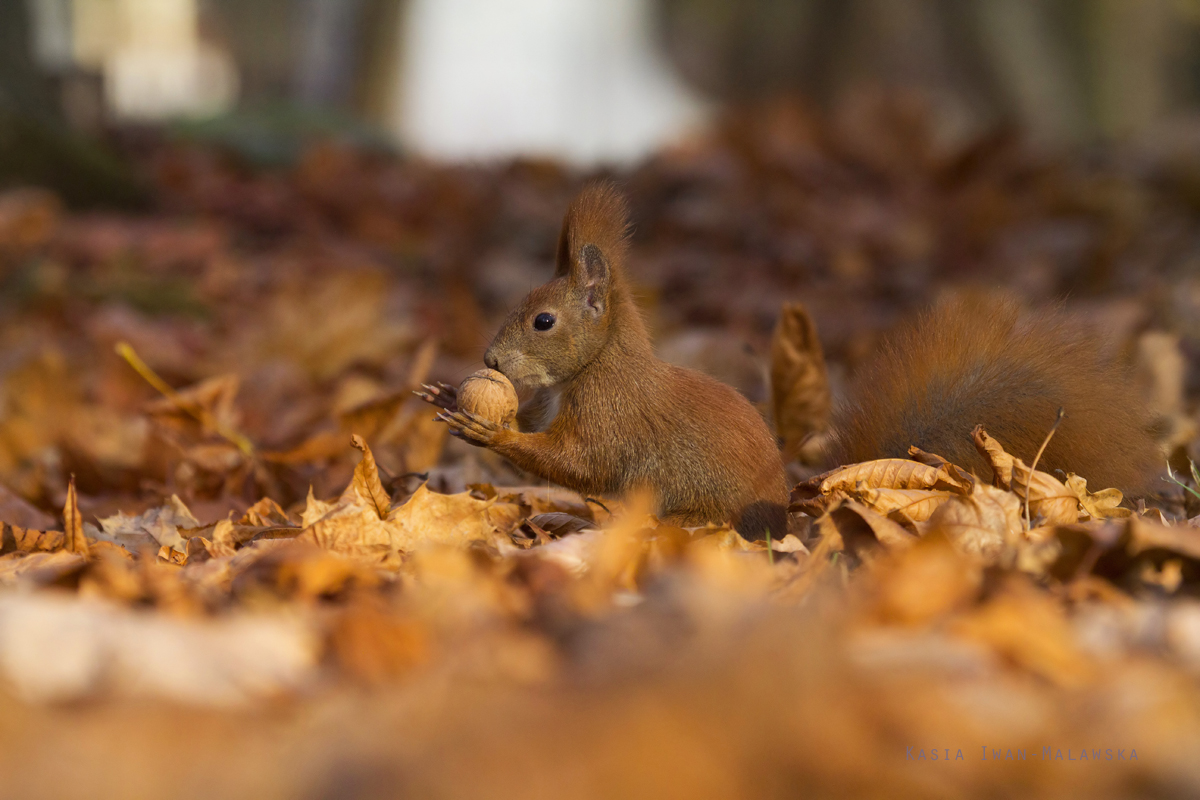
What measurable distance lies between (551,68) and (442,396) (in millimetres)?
15132

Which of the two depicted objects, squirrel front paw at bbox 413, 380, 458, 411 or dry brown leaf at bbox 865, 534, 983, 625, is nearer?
dry brown leaf at bbox 865, 534, 983, 625

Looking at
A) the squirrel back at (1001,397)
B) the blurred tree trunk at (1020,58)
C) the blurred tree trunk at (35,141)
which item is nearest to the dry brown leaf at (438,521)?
the squirrel back at (1001,397)

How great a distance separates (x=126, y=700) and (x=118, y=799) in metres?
0.16

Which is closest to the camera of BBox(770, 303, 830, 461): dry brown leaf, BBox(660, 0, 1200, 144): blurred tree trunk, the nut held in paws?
the nut held in paws

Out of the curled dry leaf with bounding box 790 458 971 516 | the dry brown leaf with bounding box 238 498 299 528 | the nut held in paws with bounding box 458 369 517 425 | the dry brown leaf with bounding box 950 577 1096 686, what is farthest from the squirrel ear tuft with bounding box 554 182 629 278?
the dry brown leaf with bounding box 950 577 1096 686

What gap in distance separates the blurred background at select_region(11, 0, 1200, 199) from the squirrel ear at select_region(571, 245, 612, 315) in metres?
4.87

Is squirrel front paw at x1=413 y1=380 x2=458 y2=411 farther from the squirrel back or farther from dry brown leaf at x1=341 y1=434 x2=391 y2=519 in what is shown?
the squirrel back

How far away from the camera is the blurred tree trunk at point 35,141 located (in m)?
6.01

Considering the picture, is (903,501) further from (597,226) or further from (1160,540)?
(597,226)

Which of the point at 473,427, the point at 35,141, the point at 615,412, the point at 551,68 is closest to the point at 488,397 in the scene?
the point at 473,427

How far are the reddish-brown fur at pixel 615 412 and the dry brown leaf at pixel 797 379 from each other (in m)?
0.63

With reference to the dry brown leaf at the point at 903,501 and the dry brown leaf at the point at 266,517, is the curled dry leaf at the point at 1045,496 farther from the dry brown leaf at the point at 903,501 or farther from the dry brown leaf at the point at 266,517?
the dry brown leaf at the point at 266,517

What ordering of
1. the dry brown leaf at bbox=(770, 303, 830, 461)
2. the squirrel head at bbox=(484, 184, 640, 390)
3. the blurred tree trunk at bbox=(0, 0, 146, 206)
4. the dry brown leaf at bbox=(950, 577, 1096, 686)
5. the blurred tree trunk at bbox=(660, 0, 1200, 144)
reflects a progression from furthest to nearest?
1. the blurred tree trunk at bbox=(660, 0, 1200, 144)
2. the blurred tree trunk at bbox=(0, 0, 146, 206)
3. the dry brown leaf at bbox=(770, 303, 830, 461)
4. the squirrel head at bbox=(484, 184, 640, 390)
5. the dry brown leaf at bbox=(950, 577, 1096, 686)

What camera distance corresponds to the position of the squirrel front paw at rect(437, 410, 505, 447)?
222 centimetres
